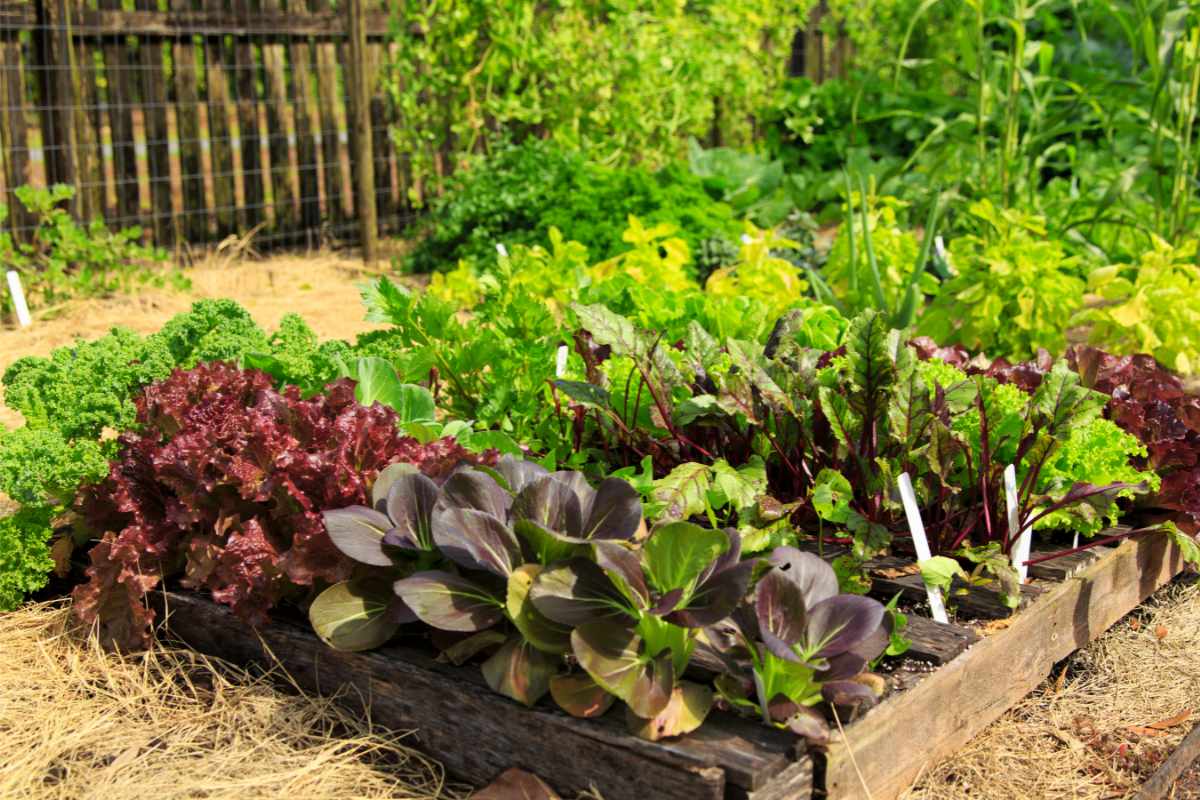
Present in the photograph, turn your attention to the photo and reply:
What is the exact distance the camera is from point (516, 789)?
213 centimetres

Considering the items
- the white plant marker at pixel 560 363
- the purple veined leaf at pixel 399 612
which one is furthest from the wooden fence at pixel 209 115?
the purple veined leaf at pixel 399 612

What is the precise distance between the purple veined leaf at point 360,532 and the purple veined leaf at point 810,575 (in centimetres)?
74

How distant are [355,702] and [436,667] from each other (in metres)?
0.22

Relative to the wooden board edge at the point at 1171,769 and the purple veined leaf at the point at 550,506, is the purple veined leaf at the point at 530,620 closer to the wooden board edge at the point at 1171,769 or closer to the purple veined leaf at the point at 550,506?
the purple veined leaf at the point at 550,506

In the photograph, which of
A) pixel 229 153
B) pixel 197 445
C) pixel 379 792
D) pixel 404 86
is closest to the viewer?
pixel 379 792

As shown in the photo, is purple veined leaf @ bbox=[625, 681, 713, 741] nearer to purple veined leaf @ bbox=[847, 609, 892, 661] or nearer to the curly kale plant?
purple veined leaf @ bbox=[847, 609, 892, 661]

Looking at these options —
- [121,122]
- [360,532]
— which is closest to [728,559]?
[360,532]

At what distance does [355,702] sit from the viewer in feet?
7.97

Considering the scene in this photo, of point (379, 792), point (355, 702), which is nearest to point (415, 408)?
point (355, 702)

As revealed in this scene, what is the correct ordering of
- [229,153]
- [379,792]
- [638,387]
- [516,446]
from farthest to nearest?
[229,153] → [638,387] → [516,446] → [379,792]

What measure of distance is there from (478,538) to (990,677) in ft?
3.44

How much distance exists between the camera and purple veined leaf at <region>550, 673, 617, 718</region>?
7.00 ft

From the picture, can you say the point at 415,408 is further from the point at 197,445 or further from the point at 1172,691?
the point at 1172,691

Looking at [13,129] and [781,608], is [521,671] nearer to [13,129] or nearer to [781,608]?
[781,608]
